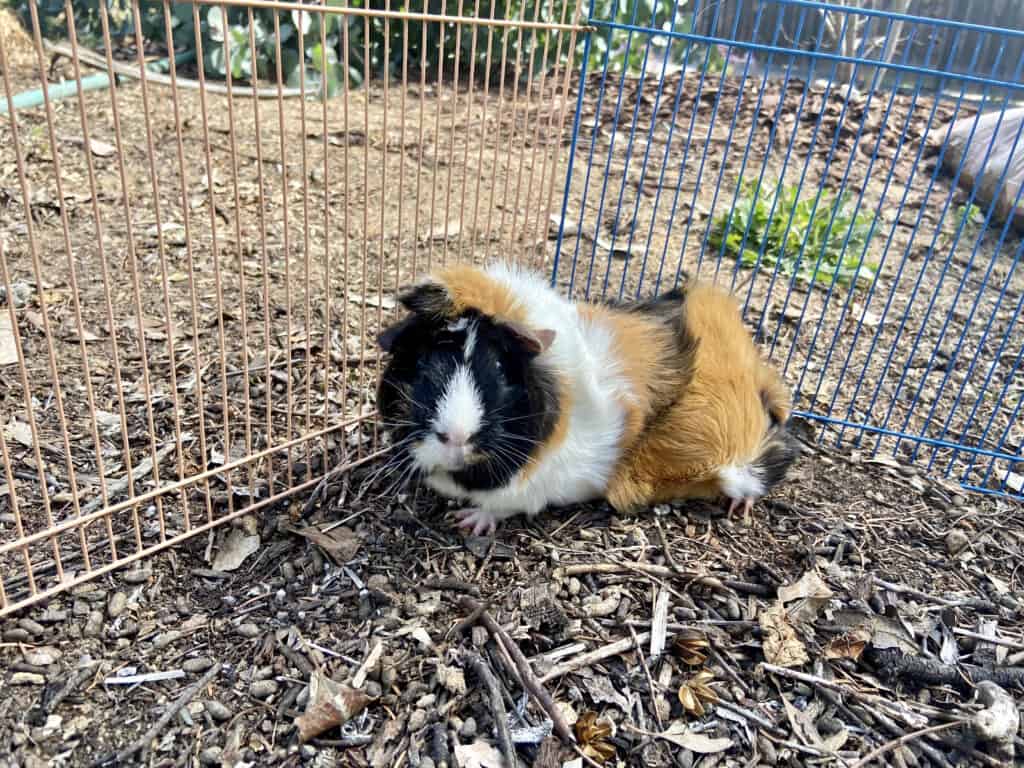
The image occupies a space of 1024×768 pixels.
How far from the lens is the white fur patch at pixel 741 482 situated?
215 centimetres

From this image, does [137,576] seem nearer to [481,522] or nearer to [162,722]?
[162,722]

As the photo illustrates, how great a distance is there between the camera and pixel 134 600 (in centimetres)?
175

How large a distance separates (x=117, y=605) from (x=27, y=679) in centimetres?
22

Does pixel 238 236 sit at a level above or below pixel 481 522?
above

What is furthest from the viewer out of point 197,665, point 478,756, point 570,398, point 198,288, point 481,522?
point 198,288

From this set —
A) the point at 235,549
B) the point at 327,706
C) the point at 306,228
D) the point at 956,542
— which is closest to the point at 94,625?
the point at 235,549

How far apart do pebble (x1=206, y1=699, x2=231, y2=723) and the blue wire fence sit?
1770mm

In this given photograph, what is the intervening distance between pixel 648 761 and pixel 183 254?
248cm

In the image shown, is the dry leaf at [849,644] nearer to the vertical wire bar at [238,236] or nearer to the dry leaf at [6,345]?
the vertical wire bar at [238,236]

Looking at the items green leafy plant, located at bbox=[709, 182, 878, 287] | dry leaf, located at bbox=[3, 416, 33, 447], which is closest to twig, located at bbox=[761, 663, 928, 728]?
dry leaf, located at bbox=[3, 416, 33, 447]

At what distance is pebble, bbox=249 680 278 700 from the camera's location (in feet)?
5.20

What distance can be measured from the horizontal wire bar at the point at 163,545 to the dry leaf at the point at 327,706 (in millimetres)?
518

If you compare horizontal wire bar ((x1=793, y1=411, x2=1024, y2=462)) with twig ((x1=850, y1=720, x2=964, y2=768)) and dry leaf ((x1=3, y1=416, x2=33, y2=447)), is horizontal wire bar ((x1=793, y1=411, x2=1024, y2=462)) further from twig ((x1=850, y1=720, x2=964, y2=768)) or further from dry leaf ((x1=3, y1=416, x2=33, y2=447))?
dry leaf ((x1=3, y1=416, x2=33, y2=447))

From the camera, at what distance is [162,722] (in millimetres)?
1499
